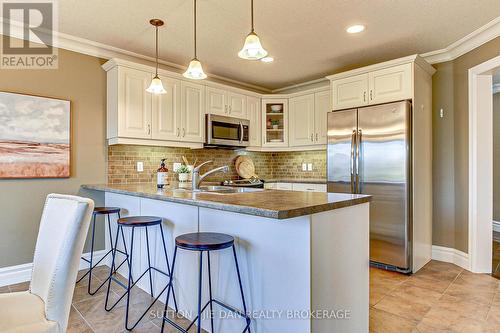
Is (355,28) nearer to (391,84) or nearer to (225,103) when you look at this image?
(391,84)

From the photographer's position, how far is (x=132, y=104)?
10.9 ft

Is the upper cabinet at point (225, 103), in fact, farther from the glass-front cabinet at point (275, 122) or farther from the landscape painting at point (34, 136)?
the landscape painting at point (34, 136)

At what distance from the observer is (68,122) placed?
313 cm

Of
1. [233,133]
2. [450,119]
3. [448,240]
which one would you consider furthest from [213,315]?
[450,119]

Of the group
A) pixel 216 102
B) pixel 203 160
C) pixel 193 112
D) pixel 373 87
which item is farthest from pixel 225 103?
pixel 373 87

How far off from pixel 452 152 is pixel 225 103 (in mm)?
2880

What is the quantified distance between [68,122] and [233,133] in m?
2.01

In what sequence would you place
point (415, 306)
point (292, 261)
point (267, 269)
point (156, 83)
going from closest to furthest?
point (292, 261) < point (267, 269) < point (415, 306) < point (156, 83)

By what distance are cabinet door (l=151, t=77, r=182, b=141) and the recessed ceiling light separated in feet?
6.64

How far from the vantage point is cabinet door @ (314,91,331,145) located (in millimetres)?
4301

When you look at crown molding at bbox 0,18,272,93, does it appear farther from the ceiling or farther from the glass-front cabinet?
the glass-front cabinet

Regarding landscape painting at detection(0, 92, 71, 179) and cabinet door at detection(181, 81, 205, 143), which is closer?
landscape painting at detection(0, 92, 71, 179)

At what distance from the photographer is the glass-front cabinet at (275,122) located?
476cm

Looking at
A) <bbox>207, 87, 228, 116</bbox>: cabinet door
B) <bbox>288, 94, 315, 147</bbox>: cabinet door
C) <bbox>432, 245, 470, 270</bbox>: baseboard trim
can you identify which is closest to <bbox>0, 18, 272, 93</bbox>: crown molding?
<bbox>207, 87, 228, 116</bbox>: cabinet door
